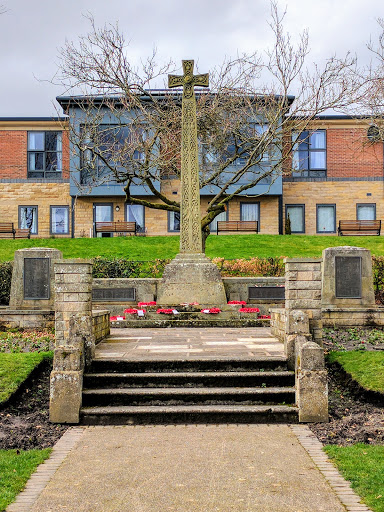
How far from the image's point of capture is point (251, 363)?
8.78m

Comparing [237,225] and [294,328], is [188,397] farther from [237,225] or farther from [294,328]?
[237,225]

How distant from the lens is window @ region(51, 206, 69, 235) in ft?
122

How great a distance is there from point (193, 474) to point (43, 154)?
34498 millimetres

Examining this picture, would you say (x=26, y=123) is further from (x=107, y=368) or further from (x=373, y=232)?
(x=107, y=368)

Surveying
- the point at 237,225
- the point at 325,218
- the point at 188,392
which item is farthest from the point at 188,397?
the point at 325,218

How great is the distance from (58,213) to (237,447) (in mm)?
32517

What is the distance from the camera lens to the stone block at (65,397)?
24.9 ft

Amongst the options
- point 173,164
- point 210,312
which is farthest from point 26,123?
point 210,312

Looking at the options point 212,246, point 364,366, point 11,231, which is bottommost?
point 364,366

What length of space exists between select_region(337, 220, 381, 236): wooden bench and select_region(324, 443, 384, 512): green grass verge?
1090 inches

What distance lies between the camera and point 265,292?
15.8m

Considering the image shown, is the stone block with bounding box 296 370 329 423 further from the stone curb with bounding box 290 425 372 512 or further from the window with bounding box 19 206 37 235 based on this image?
the window with bounding box 19 206 37 235

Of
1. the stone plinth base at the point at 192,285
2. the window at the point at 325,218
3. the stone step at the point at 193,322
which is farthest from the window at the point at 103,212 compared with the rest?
the stone step at the point at 193,322

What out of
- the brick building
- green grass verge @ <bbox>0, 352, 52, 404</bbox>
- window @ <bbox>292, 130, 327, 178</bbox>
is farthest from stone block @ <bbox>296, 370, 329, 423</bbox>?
window @ <bbox>292, 130, 327, 178</bbox>
